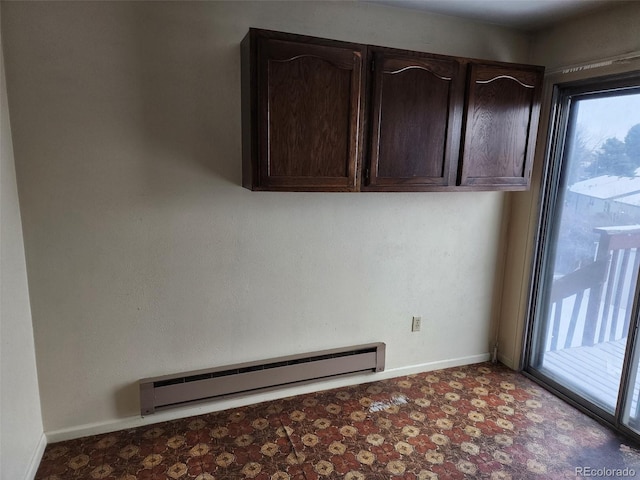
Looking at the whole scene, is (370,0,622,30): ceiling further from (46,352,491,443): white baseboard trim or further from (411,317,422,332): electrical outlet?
(46,352,491,443): white baseboard trim

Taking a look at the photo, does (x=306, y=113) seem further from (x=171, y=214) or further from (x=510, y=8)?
(x=510, y=8)

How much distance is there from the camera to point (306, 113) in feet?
6.46

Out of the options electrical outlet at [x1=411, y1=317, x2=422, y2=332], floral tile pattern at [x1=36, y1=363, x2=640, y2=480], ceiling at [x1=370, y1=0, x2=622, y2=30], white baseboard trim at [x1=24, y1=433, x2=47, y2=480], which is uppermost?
ceiling at [x1=370, y1=0, x2=622, y2=30]

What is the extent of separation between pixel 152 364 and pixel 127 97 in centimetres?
143

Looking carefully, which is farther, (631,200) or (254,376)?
(254,376)

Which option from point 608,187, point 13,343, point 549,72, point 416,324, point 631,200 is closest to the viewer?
point 13,343

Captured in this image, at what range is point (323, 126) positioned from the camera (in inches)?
79.0

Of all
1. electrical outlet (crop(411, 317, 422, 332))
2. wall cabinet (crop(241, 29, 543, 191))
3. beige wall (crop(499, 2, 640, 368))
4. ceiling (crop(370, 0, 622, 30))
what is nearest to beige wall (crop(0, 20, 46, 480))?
wall cabinet (crop(241, 29, 543, 191))

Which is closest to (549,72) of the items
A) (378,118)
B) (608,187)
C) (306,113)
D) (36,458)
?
(608,187)

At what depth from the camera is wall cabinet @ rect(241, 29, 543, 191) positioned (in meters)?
1.92

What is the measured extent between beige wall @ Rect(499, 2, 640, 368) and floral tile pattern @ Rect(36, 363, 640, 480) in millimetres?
592

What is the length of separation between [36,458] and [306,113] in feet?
6.98

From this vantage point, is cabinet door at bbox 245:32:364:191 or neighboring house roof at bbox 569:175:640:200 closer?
cabinet door at bbox 245:32:364:191

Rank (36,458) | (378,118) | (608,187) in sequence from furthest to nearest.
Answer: (608,187)
(378,118)
(36,458)
